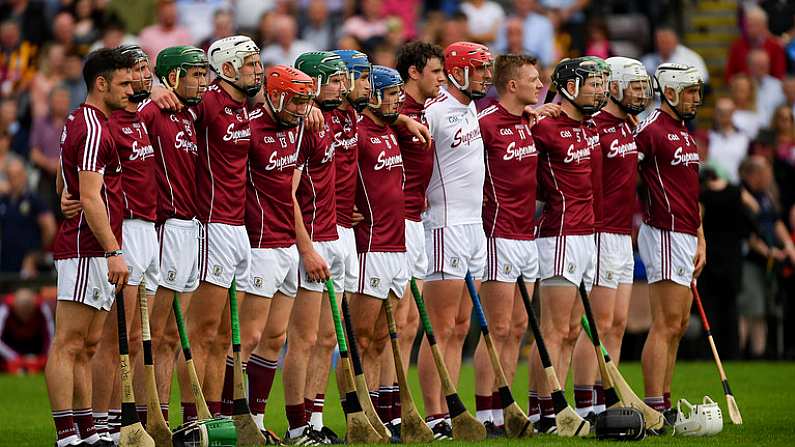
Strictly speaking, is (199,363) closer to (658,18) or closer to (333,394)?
(333,394)

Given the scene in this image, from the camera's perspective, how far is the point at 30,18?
19250 millimetres

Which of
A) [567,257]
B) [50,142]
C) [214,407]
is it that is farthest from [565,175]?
[50,142]

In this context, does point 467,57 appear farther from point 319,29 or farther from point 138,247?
point 319,29

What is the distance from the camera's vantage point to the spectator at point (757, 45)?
18.8m

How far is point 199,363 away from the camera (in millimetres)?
9500

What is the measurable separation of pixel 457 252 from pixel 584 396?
151cm

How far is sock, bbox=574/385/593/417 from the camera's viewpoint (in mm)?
10859

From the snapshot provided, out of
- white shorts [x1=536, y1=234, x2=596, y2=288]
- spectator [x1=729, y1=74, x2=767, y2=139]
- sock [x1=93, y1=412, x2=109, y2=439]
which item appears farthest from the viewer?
spectator [x1=729, y1=74, x2=767, y2=139]

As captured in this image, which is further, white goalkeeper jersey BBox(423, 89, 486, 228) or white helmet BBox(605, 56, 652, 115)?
white helmet BBox(605, 56, 652, 115)

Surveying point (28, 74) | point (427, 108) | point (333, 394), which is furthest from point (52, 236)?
point (427, 108)

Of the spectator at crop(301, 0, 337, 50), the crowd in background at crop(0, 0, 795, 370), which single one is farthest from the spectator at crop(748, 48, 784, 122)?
the spectator at crop(301, 0, 337, 50)

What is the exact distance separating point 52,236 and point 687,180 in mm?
7938

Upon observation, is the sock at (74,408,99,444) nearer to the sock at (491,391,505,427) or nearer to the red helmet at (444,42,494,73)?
the sock at (491,391,505,427)

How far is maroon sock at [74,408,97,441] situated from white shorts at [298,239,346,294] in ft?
5.34
